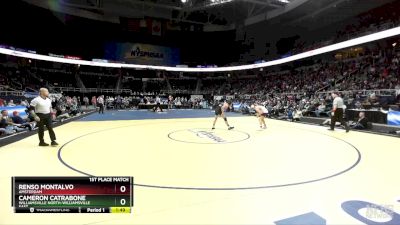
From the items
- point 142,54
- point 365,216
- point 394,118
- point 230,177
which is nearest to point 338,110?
point 394,118

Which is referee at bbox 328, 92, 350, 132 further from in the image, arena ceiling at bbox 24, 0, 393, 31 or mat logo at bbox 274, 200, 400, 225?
arena ceiling at bbox 24, 0, 393, 31

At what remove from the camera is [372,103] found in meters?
13.3

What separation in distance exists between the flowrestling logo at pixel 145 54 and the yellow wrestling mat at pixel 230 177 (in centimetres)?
3431

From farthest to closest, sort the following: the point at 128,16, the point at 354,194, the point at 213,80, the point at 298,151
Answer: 1. the point at 213,80
2. the point at 128,16
3. the point at 298,151
4. the point at 354,194

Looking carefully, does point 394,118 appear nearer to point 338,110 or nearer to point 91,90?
point 338,110

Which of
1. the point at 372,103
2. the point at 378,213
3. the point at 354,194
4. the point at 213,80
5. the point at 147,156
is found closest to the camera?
the point at 378,213

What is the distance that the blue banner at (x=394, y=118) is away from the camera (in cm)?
1029

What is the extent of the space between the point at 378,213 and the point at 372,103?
12810 mm

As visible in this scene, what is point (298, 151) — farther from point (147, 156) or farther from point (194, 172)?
point (147, 156)

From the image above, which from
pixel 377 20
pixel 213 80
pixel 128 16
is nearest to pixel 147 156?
pixel 377 20

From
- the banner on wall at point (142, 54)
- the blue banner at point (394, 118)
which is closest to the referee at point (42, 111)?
the blue banner at point (394, 118)
